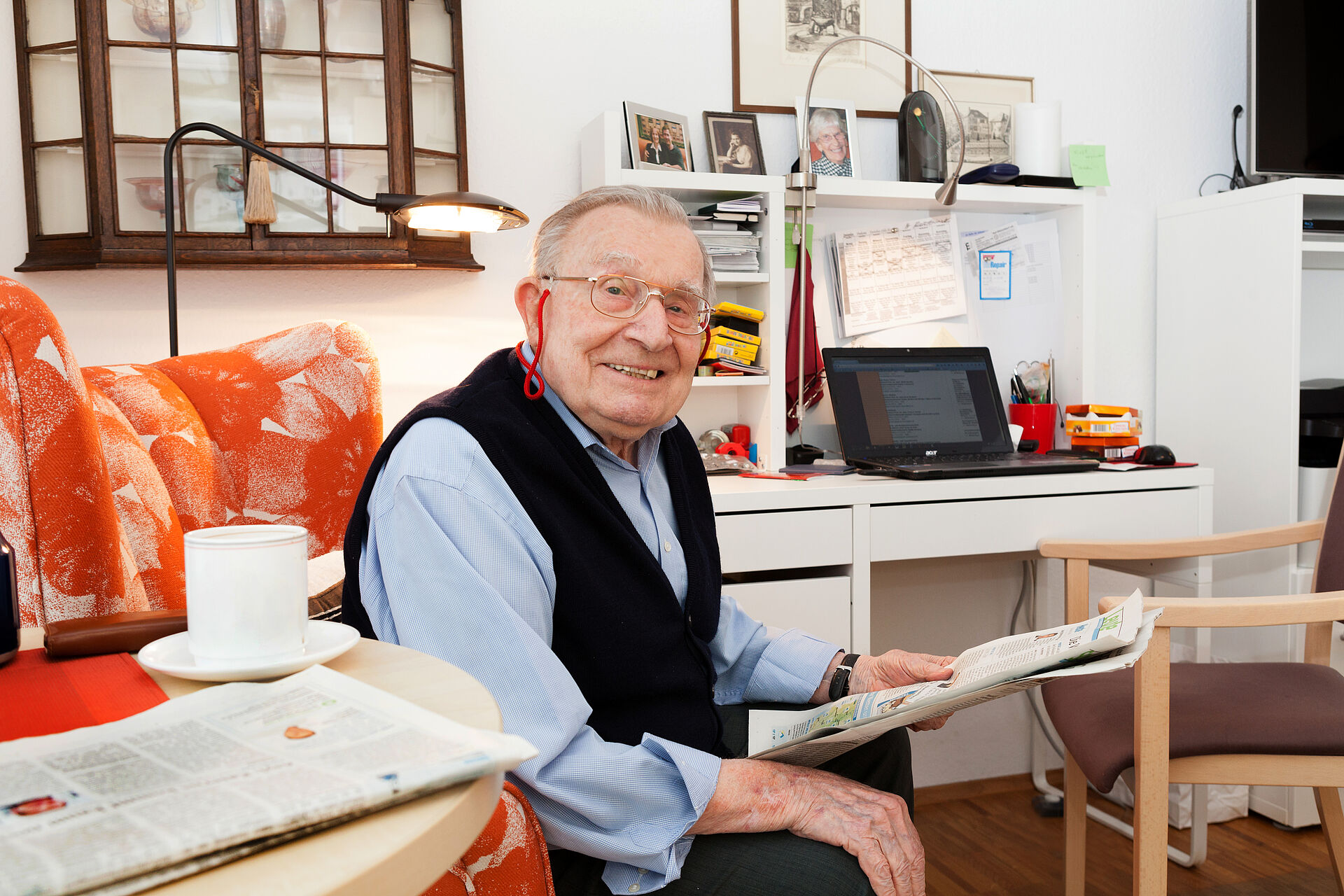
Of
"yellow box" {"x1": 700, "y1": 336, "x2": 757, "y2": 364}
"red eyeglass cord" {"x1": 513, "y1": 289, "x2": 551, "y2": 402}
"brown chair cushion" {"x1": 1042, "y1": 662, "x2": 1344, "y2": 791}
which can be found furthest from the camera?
"yellow box" {"x1": 700, "y1": 336, "x2": 757, "y2": 364}

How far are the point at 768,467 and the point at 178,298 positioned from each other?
1308 mm

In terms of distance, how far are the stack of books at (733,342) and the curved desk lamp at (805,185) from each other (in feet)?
0.36

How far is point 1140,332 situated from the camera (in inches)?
103

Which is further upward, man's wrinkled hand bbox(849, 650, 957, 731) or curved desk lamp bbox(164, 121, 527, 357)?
curved desk lamp bbox(164, 121, 527, 357)

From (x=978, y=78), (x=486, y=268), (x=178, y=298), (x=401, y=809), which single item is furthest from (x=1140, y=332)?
(x=401, y=809)

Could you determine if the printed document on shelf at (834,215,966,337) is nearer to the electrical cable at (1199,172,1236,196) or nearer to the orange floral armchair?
the electrical cable at (1199,172,1236,196)

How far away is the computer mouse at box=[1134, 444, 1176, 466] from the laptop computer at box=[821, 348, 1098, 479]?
13 cm

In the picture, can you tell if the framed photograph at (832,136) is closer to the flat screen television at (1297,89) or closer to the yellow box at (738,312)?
the yellow box at (738,312)

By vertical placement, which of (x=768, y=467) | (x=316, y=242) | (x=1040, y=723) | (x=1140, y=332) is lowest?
(x=1040, y=723)

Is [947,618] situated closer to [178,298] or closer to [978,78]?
[978,78]

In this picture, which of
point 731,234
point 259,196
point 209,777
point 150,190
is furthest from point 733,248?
point 209,777

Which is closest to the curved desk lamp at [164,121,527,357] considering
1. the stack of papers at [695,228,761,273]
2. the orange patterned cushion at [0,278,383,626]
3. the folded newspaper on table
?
the orange patterned cushion at [0,278,383,626]

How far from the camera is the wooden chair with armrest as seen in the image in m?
1.30

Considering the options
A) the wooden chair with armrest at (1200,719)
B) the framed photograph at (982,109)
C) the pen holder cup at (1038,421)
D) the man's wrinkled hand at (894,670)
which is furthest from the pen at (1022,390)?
the man's wrinkled hand at (894,670)
